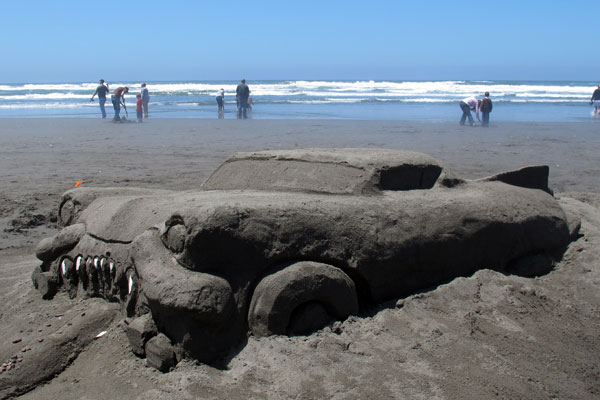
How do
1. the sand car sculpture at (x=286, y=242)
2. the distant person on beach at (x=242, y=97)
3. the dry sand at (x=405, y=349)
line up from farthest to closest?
1. the distant person on beach at (x=242, y=97)
2. the sand car sculpture at (x=286, y=242)
3. the dry sand at (x=405, y=349)

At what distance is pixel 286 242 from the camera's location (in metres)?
3.61

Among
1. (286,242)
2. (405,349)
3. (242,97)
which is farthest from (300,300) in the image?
(242,97)

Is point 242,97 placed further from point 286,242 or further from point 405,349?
point 405,349

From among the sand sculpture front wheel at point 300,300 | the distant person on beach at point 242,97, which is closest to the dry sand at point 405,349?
the sand sculpture front wheel at point 300,300

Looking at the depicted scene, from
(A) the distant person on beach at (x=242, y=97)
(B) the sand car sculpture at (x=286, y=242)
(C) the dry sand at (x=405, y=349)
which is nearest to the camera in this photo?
(C) the dry sand at (x=405, y=349)

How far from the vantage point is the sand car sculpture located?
339cm

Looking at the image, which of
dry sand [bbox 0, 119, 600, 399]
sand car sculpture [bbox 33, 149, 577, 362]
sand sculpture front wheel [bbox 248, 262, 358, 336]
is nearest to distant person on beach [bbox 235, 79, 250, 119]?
dry sand [bbox 0, 119, 600, 399]

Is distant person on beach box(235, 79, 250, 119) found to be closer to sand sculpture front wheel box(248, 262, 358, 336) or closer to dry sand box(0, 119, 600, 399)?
dry sand box(0, 119, 600, 399)

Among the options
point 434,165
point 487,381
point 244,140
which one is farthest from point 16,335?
point 244,140

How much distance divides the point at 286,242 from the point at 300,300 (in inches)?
14.1

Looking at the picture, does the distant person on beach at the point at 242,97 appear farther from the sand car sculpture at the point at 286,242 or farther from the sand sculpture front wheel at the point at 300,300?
the sand sculpture front wheel at the point at 300,300

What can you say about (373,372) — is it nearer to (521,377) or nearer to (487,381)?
(487,381)

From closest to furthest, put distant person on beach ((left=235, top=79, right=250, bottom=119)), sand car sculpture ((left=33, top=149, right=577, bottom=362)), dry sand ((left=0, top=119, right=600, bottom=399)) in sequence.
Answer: dry sand ((left=0, top=119, right=600, bottom=399))
sand car sculpture ((left=33, top=149, right=577, bottom=362))
distant person on beach ((left=235, top=79, right=250, bottom=119))

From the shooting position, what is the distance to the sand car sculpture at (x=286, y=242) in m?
3.39
